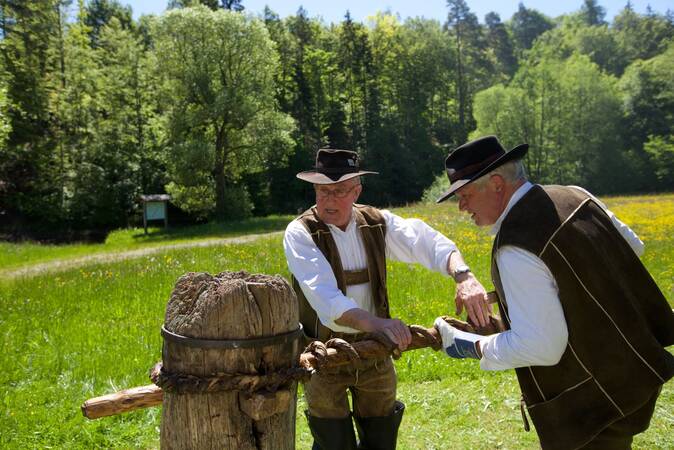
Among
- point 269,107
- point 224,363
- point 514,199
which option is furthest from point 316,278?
point 269,107

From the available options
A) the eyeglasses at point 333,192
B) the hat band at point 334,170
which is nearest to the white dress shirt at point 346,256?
the eyeglasses at point 333,192

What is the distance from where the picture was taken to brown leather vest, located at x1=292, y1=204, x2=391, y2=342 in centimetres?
318

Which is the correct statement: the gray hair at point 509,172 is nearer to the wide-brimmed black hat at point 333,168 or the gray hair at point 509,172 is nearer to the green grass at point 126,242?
the wide-brimmed black hat at point 333,168

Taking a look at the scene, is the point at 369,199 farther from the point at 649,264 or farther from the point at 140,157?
the point at 649,264

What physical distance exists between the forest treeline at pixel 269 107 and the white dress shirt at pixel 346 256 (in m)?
19.1

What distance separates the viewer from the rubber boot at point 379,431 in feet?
10.7

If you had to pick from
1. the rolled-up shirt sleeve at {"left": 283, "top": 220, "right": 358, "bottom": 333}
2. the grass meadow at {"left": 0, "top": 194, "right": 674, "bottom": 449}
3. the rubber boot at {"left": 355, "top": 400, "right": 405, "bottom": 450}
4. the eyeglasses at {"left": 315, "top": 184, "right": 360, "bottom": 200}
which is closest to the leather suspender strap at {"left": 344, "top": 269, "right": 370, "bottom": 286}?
the rolled-up shirt sleeve at {"left": 283, "top": 220, "right": 358, "bottom": 333}

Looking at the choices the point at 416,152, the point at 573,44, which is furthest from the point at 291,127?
the point at 573,44

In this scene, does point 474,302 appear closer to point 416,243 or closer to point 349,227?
point 416,243

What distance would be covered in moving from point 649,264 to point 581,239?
1121 cm

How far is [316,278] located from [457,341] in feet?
2.77

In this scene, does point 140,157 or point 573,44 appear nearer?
point 140,157

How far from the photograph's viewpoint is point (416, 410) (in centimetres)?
502

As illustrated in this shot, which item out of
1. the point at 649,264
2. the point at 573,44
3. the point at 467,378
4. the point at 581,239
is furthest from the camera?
the point at 573,44
